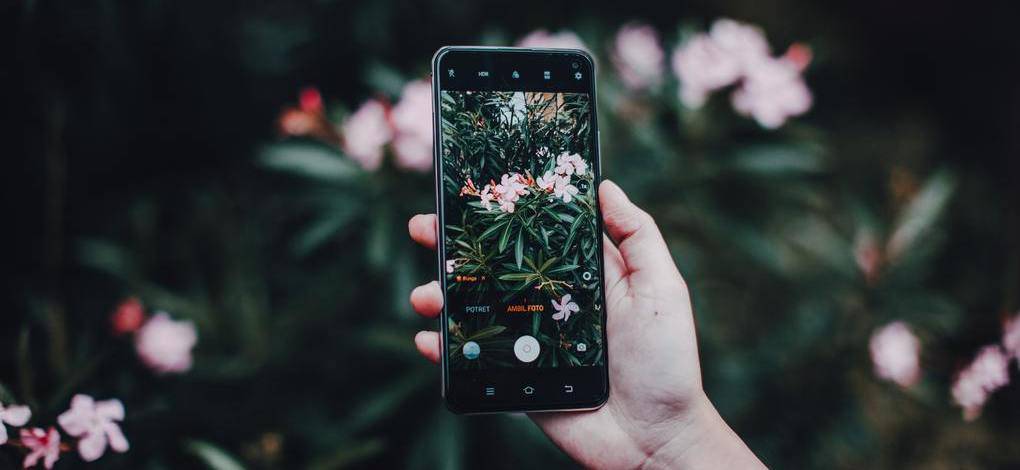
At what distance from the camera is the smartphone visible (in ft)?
2.55

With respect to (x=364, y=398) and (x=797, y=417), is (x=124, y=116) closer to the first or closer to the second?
(x=364, y=398)

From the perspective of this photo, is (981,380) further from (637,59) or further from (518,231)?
(518,231)

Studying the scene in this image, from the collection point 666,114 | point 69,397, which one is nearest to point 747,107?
point 666,114

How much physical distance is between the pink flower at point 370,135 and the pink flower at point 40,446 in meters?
0.62

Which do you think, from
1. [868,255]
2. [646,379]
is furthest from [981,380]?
[646,379]

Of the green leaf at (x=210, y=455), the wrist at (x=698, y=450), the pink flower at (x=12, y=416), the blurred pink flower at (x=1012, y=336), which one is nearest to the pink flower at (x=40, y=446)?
the pink flower at (x=12, y=416)

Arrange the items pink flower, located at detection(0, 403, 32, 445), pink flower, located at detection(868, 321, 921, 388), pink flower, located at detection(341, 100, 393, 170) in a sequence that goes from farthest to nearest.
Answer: pink flower, located at detection(868, 321, 921, 388) → pink flower, located at detection(341, 100, 393, 170) → pink flower, located at detection(0, 403, 32, 445)

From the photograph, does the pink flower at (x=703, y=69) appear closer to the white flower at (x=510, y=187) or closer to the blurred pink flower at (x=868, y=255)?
the blurred pink flower at (x=868, y=255)

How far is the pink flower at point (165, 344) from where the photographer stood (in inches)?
46.7

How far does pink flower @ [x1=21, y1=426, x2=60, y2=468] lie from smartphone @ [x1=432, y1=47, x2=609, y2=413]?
0.38 m

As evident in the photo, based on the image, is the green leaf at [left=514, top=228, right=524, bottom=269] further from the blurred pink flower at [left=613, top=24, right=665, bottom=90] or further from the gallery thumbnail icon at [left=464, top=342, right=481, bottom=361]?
the blurred pink flower at [left=613, top=24, right=665, bottom=90]

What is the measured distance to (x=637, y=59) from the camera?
57.6 inches

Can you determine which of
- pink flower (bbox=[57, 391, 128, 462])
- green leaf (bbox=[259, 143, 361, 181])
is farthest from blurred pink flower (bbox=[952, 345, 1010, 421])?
pink flower (bbox=[57, 391, 128, 462])

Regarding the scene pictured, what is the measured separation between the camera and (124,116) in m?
1.29
